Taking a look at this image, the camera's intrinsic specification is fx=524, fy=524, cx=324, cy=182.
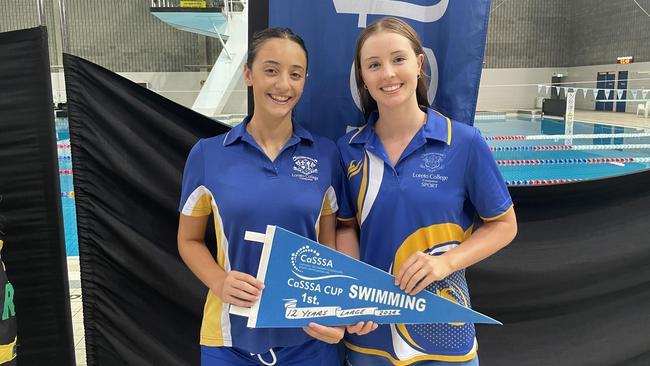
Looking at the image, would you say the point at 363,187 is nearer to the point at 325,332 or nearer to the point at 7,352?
the point at 325,332

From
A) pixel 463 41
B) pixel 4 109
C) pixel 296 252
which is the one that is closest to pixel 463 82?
pixel 463 41

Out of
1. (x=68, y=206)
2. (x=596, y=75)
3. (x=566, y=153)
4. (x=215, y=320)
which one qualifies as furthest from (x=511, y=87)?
(x=215, y=320)

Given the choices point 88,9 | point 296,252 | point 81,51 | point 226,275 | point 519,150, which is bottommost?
point 519,150

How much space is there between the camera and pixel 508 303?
7.17ft

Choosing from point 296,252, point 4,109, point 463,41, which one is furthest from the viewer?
point 4,109

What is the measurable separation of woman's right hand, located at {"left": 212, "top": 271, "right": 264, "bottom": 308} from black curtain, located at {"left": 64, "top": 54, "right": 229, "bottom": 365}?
34.4 inches

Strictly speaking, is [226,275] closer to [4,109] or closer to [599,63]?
[4,109]

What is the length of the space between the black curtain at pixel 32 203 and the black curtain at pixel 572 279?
164 cm

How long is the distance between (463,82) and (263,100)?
77 cm

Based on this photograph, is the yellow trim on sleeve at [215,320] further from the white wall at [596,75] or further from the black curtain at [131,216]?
the white wall at [596,75]

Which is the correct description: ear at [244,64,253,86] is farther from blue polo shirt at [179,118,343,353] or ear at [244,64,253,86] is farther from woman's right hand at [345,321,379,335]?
woman's right hand at [345,321,379,335]

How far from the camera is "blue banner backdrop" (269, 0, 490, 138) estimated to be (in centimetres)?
172

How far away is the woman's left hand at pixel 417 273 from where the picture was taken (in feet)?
3.84

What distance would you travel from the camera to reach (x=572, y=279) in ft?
7.19
